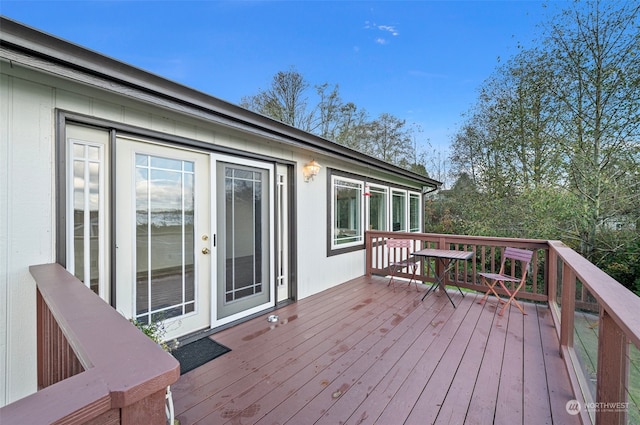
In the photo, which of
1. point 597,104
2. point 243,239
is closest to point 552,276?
point 243,239

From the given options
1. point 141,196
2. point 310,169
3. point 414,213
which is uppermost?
point 310,169

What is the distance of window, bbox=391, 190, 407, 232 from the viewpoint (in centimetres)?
715

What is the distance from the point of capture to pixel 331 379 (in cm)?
220

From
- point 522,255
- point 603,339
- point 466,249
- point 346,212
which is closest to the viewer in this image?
point 603,339

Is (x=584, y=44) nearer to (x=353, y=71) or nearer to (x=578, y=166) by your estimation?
(x=578, y=166)

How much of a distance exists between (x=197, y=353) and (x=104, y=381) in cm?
227

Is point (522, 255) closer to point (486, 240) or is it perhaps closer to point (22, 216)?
point (486, 240)

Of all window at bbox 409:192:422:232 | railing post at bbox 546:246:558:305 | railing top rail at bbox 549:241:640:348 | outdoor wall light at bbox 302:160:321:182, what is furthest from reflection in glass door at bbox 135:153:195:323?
window at bbox 409:192:422:232

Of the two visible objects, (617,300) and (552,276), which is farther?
(552,276)

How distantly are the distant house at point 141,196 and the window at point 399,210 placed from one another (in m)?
3.19

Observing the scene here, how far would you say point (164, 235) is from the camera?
2.73 m

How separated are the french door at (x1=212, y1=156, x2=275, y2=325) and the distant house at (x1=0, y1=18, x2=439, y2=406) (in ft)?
0.05

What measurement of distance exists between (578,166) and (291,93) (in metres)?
9.25

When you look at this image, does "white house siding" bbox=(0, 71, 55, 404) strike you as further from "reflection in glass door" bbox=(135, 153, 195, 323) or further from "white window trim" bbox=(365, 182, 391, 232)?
"white window trim" bbox=(365, 182, 391, 232)
